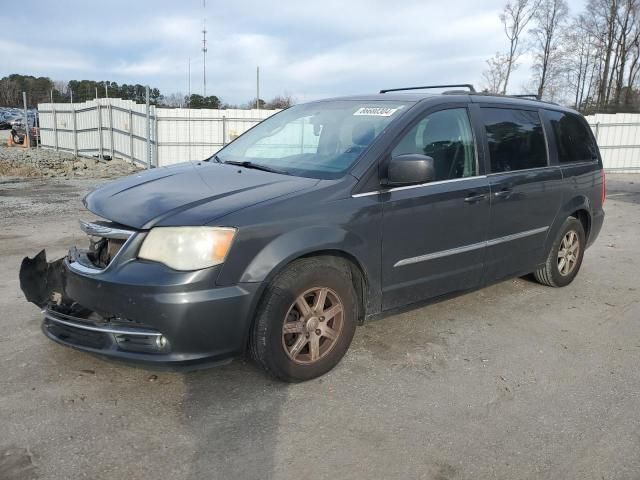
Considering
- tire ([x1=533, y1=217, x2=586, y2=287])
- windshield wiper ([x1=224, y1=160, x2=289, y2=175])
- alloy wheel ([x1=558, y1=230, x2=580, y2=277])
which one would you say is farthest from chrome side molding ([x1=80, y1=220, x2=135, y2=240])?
alloy wheel ([x1=558, y1=230, x2=580, y2=277])

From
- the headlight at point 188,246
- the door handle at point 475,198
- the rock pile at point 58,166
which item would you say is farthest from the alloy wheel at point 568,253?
the rock pile at point 58,166

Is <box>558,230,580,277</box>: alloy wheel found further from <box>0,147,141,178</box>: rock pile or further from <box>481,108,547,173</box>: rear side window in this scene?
<box>0,147,141,178</box>: rock pile

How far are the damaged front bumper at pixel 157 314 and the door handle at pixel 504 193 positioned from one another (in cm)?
224

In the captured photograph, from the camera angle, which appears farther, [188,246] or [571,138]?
[571,138]

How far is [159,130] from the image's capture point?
17.4 metres

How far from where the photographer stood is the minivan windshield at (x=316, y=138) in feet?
11.8

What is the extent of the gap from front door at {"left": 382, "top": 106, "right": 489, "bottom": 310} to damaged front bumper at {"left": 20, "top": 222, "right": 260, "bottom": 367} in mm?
1142

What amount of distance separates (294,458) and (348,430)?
367mm

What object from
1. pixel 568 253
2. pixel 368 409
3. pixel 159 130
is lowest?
pixel 368 409

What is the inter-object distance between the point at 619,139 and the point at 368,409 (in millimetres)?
22281

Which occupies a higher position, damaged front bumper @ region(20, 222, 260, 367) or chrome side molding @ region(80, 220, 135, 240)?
chrome side molding @ region(80, 220, 135, 240)

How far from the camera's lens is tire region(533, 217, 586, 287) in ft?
16.8

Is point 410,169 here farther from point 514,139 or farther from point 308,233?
point 514,139

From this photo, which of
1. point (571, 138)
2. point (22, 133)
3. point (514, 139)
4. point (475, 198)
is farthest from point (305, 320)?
point (22, 133)
